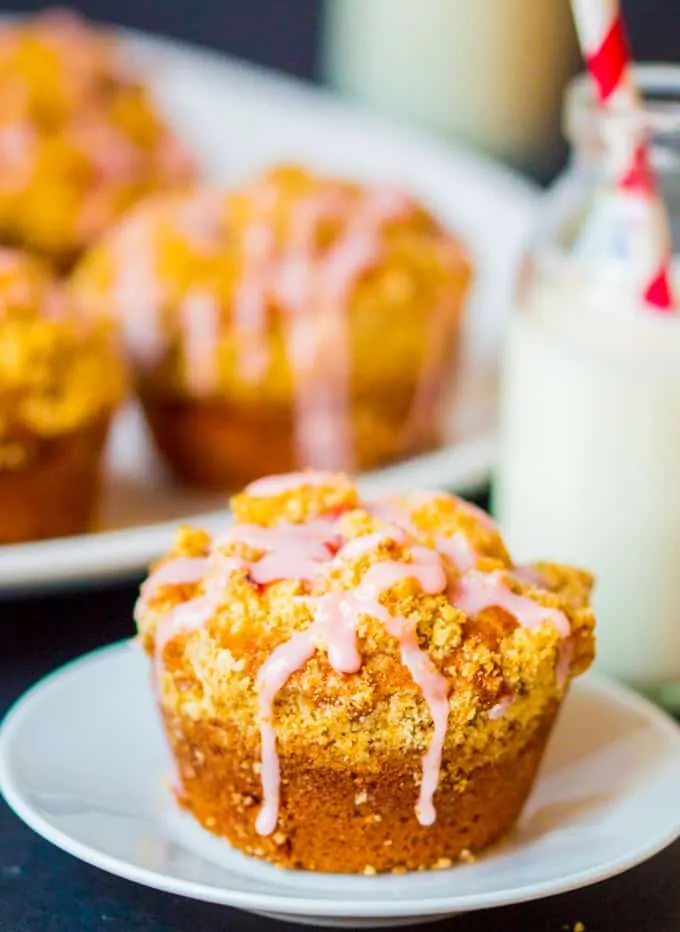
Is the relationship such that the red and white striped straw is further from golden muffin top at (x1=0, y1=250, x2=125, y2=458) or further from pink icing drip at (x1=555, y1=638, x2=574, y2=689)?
golden muffin top at (x1=0, y1=250, x2=125, y2=458)

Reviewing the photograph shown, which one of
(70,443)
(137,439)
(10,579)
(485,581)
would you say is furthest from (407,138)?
(485,581)

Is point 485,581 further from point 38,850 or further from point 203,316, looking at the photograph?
point 203,316

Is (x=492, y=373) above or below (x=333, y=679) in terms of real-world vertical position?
below

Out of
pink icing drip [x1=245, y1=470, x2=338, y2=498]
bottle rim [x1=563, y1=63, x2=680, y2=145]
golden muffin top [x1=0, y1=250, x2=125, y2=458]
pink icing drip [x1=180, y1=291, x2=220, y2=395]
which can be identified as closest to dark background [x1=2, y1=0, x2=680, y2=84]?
pink icing drip [x1=180, y1=291, x2=220, y2=395]

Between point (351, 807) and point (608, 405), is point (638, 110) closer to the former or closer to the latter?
point (608, 405)

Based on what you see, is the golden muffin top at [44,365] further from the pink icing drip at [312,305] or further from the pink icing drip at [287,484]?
the pink icing drip at [287,484]

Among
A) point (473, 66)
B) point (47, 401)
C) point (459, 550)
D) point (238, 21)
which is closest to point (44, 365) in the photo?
point (47, 401)

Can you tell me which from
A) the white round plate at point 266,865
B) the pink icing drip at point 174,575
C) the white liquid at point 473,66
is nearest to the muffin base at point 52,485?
the white round plate at point 266,865
